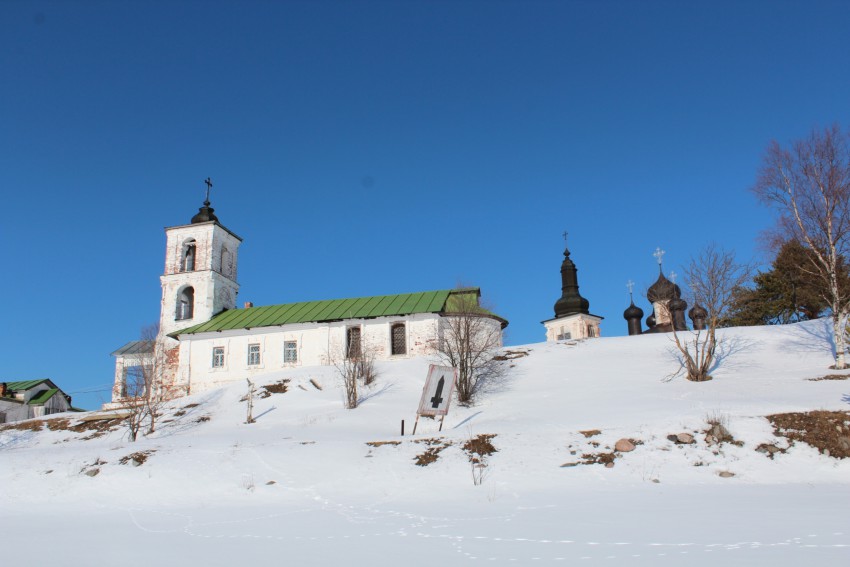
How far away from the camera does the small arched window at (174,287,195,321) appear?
1672 inches

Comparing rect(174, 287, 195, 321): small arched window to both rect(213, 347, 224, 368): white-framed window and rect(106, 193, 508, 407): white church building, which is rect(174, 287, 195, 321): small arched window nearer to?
rect(106, 193, 508, 407): white church building

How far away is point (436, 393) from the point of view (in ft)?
66.6

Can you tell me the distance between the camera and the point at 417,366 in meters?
33.2

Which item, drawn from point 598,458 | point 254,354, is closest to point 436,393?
point 598,458

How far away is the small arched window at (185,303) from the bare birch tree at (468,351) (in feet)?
63.6

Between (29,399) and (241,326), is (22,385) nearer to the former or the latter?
(29,399)

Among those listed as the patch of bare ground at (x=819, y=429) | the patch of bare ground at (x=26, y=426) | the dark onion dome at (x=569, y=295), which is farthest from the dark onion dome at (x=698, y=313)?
the patch of bare ground at (x=26, y=426)

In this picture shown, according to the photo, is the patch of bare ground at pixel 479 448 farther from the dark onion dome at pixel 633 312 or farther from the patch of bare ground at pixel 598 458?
the dark onion dome at pixel 633 312

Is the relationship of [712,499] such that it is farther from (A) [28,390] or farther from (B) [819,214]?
(A) [28,390]

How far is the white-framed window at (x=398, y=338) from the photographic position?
36.8 meters

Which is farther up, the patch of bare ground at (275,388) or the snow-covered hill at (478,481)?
the patch of bare ground at (275,388)

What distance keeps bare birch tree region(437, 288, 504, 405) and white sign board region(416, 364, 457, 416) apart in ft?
11.3

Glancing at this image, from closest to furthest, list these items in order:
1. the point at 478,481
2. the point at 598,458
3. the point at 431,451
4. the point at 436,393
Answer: the point at 478,481 < the point at 598,458 < the point at 431,451 < the point at 436,393

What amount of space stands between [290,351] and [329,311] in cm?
351
